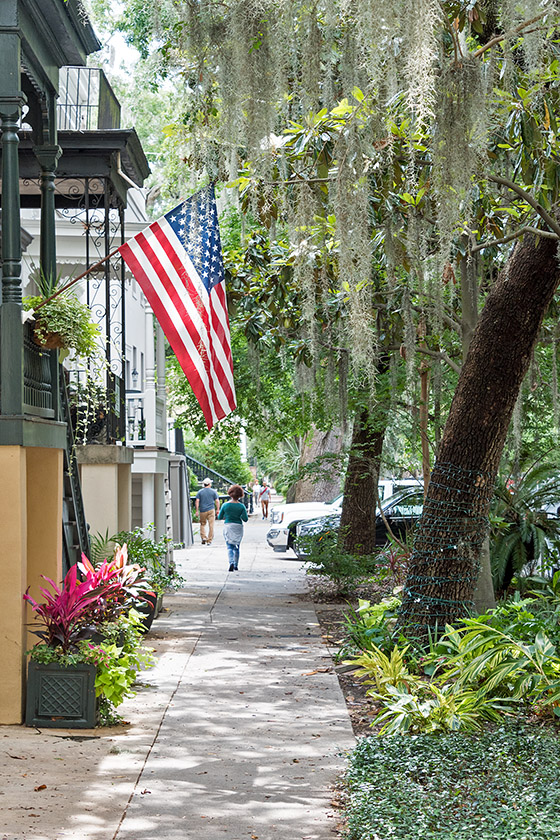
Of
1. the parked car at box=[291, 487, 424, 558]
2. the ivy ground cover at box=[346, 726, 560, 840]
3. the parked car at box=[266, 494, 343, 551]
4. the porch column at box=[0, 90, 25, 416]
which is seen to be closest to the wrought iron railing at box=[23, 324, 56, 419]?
the porch column at box=[0, 90, 25, 416]

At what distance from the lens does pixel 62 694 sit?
691 centimetres

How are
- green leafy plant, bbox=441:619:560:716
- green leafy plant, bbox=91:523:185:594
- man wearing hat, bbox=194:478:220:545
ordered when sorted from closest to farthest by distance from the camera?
green leafy plant, bbox=441:619:560:716 < green leafy plant, bbox=91:523:185:594 < man wearing hat, bbox=194:478:220:545

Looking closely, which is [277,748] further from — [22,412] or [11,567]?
[22,412]

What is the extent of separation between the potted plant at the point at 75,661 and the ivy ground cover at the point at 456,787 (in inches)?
77.8

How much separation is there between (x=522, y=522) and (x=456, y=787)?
24.4 feet

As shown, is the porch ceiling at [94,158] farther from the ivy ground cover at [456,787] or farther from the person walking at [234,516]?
the person walking at [234,516]

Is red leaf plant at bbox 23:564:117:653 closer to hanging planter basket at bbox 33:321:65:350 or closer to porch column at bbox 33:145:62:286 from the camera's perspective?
hanging planter basket at bbox 33:321:65:350

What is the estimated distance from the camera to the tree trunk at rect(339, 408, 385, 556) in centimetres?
1548

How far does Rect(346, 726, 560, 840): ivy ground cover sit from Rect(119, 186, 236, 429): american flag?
130 inches

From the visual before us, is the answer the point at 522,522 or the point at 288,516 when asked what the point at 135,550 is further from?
the point at 288,516

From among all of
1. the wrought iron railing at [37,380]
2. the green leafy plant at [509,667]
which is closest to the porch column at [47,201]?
the wrought iron railing at [37,380]

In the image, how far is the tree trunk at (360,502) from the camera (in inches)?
610

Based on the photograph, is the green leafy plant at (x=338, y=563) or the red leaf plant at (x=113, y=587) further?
the green leafy plant at (x=338, y=563)

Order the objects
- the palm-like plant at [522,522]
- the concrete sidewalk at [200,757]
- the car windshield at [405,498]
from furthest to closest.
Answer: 1. the car windshield at [405,498]
2. the palm-like plant at [522,522]
3. the concrete sidewalk at [200,757]
